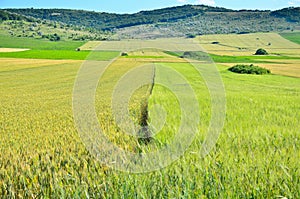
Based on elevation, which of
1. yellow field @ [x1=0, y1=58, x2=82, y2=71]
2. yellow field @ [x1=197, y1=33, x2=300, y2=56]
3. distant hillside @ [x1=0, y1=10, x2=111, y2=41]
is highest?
distant hillside @ [x1=0, y1=10, x2=111, y2=41]

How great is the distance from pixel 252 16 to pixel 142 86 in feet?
519

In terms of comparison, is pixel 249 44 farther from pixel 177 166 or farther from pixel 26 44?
pixel 177 166

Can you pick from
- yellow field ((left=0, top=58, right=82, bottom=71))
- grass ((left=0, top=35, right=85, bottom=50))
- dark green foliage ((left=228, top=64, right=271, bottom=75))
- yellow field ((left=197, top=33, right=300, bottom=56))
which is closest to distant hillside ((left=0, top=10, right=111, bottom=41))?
grass ((left=0, top=35, right=85, bottom=50))

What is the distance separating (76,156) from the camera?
4.55m

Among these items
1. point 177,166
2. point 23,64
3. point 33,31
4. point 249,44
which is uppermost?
point 33,31

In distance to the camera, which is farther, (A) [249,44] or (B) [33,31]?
(B) [33,31]

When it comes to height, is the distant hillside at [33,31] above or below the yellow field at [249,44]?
above

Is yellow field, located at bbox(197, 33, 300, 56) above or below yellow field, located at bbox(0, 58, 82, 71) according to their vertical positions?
above

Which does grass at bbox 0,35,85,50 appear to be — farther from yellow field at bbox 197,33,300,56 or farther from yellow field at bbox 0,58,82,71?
yellow field at bbox 0,58,82,71

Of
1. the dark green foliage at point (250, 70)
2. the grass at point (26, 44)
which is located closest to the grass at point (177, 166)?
the dark green foliage at point (250, 70)

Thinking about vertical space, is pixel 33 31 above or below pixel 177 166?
above

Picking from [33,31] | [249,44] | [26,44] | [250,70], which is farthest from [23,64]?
[33,31]

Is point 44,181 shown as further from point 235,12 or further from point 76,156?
point 235,12

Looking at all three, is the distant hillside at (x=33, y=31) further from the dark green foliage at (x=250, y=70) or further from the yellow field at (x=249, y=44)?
the dark green foliage at (x=250, y=70)
